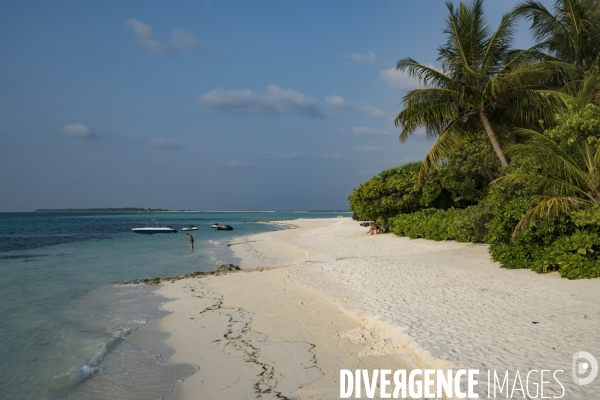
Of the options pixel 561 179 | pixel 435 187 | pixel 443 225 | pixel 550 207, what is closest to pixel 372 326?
pixel 550 207

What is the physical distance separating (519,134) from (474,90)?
428 cm

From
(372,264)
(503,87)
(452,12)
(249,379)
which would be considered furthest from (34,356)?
(452,12)

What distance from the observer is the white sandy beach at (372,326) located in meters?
5.75

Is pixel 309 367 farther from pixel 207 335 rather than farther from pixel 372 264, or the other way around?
pixel 372 264

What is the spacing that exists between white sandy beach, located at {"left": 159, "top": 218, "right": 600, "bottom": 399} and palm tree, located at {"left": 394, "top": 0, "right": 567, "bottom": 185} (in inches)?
219

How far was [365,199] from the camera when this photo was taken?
87.0 feet

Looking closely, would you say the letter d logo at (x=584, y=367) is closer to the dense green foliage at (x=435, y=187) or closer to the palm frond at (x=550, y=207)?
→ the palm frond at (x=550, y=207)

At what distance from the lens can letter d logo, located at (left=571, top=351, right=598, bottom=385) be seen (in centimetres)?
493

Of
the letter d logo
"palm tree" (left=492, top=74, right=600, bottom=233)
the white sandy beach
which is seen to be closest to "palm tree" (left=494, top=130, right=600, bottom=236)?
"palm tree" (left=492, top=74, right=600, bottom=233)

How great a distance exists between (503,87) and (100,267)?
18843mm

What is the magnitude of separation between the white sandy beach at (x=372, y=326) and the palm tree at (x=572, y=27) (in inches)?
345

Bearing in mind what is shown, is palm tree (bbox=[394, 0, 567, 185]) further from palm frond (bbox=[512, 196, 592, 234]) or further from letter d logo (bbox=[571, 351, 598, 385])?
letter d logo (bbox=[571, 351, 598, 385])

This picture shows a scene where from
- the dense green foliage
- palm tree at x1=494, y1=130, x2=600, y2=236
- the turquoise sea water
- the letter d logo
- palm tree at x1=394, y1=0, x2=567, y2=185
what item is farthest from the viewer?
the dense green foliage

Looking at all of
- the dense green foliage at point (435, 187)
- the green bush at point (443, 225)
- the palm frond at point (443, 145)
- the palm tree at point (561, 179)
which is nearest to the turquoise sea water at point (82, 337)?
the palm tree at point (561, 179)
